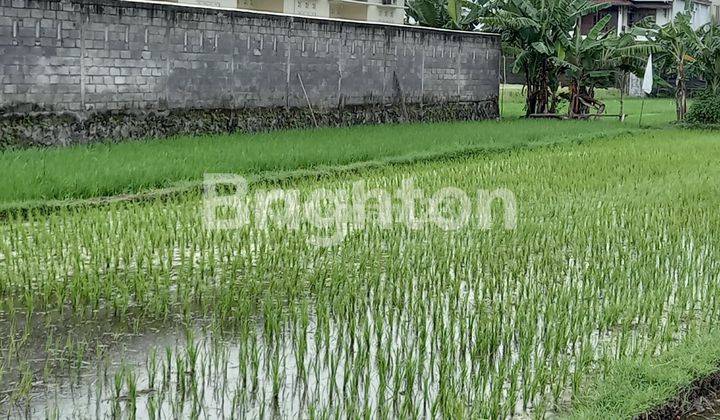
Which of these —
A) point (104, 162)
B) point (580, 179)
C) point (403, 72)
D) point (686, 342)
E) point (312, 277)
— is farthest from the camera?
point (403, 72)

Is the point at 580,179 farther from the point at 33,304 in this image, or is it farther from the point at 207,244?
the point at 33,304

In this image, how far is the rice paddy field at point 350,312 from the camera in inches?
147

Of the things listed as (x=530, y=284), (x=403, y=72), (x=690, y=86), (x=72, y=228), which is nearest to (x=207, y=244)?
(x=72, y=228)

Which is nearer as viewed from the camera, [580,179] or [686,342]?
[686,342]

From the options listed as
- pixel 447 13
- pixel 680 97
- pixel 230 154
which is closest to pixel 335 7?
pixel 447 13

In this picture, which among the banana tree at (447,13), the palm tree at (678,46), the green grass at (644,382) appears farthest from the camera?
the banana tree at (447,13)

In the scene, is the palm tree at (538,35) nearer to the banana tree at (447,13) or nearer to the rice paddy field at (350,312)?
the banana tree at (447,13)

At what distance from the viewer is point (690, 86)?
3416cm

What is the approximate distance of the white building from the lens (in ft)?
79.4

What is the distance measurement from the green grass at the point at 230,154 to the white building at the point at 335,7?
9219 millimetres

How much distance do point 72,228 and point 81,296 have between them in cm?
176

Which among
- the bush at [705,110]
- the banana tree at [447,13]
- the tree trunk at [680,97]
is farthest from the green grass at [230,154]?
the banana tree at [447,13]

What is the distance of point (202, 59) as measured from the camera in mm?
13633

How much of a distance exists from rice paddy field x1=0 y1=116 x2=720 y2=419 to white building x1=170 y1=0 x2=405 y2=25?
16.5 m
